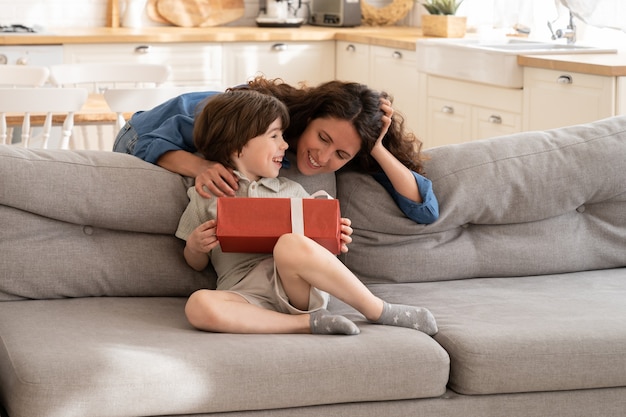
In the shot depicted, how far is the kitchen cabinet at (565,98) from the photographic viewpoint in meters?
3.72

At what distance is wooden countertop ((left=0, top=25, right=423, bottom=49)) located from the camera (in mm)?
5340

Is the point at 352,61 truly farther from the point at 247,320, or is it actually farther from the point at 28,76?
the point at 247,320

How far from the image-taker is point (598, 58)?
399cm

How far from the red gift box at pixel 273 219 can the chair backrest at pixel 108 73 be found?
210 cm

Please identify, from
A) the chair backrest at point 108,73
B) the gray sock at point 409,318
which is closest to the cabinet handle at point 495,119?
the chair backrest at point 108,73

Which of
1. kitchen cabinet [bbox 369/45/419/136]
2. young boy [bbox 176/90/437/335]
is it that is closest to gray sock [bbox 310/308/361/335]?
young boy [bbox 176/90/437/335]

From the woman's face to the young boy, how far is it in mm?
69

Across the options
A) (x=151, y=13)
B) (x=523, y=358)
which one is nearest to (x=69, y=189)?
(x=523, y=358)

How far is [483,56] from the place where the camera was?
4.42 metres

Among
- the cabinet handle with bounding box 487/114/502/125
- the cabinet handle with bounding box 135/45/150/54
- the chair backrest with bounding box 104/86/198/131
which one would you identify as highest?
the cabinet handle with bounding box 135/45/150/54

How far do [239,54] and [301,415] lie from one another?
13.1 ft

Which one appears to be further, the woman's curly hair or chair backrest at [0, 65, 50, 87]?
chair backrest at [0, 65, 50, 87]

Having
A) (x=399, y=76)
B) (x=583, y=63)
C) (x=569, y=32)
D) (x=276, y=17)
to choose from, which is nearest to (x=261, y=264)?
(x=583, y=63)

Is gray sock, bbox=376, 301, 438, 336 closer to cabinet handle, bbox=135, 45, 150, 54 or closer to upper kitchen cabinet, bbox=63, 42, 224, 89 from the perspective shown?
upper kitchen cabinet, bbox=63, 42, 224, 89
